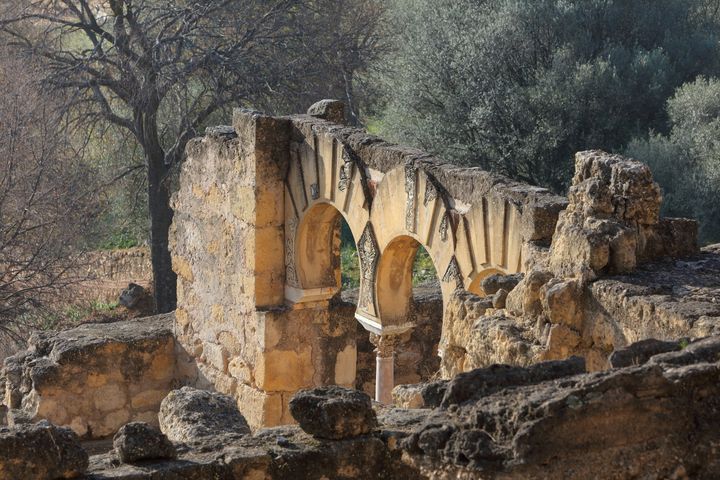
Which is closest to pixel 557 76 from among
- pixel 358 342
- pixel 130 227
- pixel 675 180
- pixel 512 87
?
pixel 512 87

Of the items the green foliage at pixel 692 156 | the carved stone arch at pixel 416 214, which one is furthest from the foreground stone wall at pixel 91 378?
the green foliage at pixel 692 156

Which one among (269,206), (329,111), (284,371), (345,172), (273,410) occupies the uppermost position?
(329,111)

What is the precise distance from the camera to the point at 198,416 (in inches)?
Answer: 289

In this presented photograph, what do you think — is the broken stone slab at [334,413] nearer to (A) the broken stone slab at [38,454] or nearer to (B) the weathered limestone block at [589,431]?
(B) the weathered limestone block at [589,431]

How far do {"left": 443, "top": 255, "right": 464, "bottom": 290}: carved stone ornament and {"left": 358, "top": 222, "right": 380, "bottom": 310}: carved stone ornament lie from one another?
1131 millimetres

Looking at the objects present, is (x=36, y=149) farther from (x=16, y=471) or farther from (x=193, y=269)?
(x=16, y=471)

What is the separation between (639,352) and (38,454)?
234 cm

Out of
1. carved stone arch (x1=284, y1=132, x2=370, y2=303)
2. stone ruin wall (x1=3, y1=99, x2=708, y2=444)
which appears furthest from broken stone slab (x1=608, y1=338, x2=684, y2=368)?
carved stone arch (x1=284, y1=132, x2=370, y2=303)

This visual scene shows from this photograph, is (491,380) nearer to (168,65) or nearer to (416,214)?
(416,214)

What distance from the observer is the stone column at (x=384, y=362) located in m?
10.9

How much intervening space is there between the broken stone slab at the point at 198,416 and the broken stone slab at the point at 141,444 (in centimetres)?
153

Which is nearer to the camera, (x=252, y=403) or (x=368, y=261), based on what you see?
(x=368, y=261)

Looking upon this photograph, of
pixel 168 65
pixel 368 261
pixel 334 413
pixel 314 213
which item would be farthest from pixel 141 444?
pixel 168 65

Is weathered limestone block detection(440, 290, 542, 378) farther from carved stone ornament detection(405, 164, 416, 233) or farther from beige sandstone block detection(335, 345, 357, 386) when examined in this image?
beige sandstone block detection(335, 345, 357, 386)
